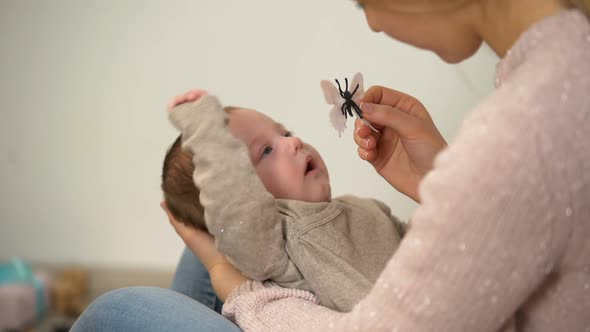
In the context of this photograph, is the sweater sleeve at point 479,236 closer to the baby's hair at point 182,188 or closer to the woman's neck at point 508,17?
the woman's neck at point 508,17

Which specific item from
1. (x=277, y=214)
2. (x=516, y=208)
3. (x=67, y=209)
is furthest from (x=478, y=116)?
(x=67, y=209)

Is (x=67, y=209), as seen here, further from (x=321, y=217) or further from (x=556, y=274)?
(x=556, y=274)

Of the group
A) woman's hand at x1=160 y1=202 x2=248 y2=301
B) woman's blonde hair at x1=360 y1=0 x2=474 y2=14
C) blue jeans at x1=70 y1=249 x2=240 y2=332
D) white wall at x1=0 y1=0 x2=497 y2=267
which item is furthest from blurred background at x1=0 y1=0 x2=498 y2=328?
woman's blonde hair at x1=360 y1=0 x2=474 y2=14

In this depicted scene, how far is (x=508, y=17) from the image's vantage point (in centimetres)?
54

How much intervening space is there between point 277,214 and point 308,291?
0.40 ft

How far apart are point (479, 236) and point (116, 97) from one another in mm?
1296

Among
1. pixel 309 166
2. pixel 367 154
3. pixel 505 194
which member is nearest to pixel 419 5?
pixel 505 194

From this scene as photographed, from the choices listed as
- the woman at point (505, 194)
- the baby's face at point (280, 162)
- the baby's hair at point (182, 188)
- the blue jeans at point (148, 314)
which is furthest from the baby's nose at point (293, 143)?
the woman at point (505, 194)

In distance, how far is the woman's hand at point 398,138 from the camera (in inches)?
32.8

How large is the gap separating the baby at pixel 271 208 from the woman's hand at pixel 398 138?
0.10 metres

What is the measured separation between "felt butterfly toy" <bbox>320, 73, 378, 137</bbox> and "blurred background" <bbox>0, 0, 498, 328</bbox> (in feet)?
0.87

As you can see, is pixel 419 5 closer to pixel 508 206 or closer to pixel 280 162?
pixel 508 206

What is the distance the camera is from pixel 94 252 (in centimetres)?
173

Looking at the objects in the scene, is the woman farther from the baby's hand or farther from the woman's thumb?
the baby's hand
